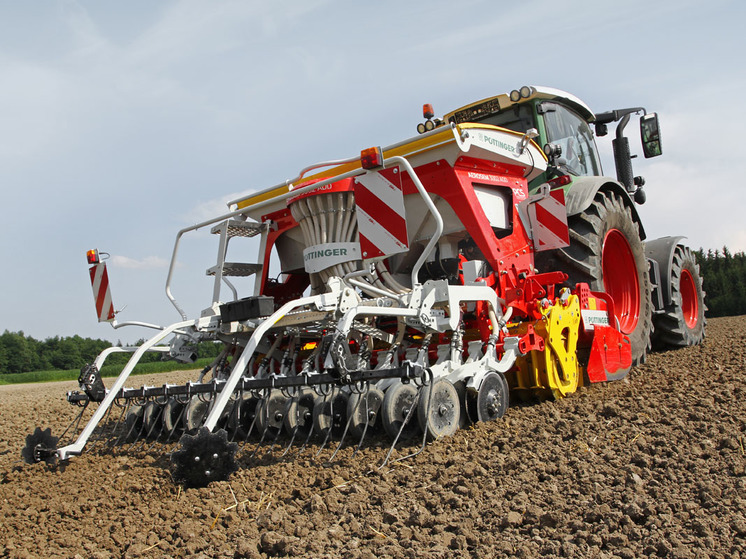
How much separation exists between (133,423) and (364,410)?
6.46ft

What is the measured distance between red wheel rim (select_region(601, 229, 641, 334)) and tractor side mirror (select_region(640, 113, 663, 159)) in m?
1.07

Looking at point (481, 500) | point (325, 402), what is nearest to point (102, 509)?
point (325, 402)

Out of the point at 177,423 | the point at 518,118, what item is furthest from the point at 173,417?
the point at 518,118

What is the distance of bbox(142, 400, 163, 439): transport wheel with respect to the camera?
15.8 feet

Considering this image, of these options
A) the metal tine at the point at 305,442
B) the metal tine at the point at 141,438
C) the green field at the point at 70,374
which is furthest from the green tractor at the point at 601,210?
the green field at the point at 70,374

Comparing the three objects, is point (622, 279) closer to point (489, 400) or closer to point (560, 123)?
point (560, 123)

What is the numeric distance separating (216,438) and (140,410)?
2.01 meters

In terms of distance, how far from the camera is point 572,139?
6617mm

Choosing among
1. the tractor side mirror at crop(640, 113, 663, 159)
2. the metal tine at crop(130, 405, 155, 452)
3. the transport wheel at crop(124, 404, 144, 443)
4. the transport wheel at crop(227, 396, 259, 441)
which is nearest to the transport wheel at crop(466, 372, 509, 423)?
the transport wheel at crop(227, 396, 259, 441)

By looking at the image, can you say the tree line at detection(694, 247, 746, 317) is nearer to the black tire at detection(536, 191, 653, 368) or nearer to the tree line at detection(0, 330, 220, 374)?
the black tire at detection(536, 191, 653, 368)

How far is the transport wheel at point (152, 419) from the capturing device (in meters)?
4.82

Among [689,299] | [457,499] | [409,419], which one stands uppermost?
[689,299]

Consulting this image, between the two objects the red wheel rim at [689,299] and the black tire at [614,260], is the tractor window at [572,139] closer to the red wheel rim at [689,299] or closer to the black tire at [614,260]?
the black tire at [614,260]

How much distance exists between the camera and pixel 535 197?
5129 mm
